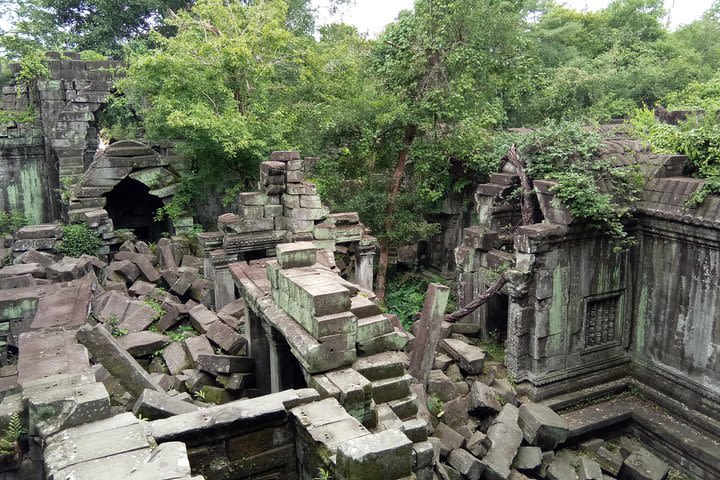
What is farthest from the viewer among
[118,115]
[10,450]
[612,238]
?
[118,115]

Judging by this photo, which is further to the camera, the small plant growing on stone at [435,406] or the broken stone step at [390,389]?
the small plant growing on stone at [435,406]

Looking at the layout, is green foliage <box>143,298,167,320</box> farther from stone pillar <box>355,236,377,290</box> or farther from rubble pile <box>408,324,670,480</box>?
rubble pile <box>408,324,670,480</box>

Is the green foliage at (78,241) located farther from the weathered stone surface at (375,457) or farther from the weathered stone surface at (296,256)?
the weathered stone surface at (375,457)

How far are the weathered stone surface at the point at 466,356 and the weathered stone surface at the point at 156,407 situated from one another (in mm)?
5896

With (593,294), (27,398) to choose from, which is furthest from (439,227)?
(27,398)

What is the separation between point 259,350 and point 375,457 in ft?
15.5

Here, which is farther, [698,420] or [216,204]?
[216,204]

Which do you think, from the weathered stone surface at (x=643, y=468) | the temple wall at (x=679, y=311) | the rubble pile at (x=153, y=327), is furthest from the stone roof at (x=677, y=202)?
the rubble pile at (x=153, y=327)

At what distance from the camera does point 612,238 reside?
10359 mm

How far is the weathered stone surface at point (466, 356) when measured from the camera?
34.1 feet

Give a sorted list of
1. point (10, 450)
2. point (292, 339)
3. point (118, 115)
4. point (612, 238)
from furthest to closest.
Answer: point (118, 115)
point (612, 238)
point (292, 339)
point (10, 450)

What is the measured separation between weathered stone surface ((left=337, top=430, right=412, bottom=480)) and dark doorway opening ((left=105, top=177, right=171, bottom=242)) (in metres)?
14.8

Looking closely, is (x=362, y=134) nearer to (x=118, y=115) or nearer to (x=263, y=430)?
(x=118, y=115)

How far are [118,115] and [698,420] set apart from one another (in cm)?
1709
